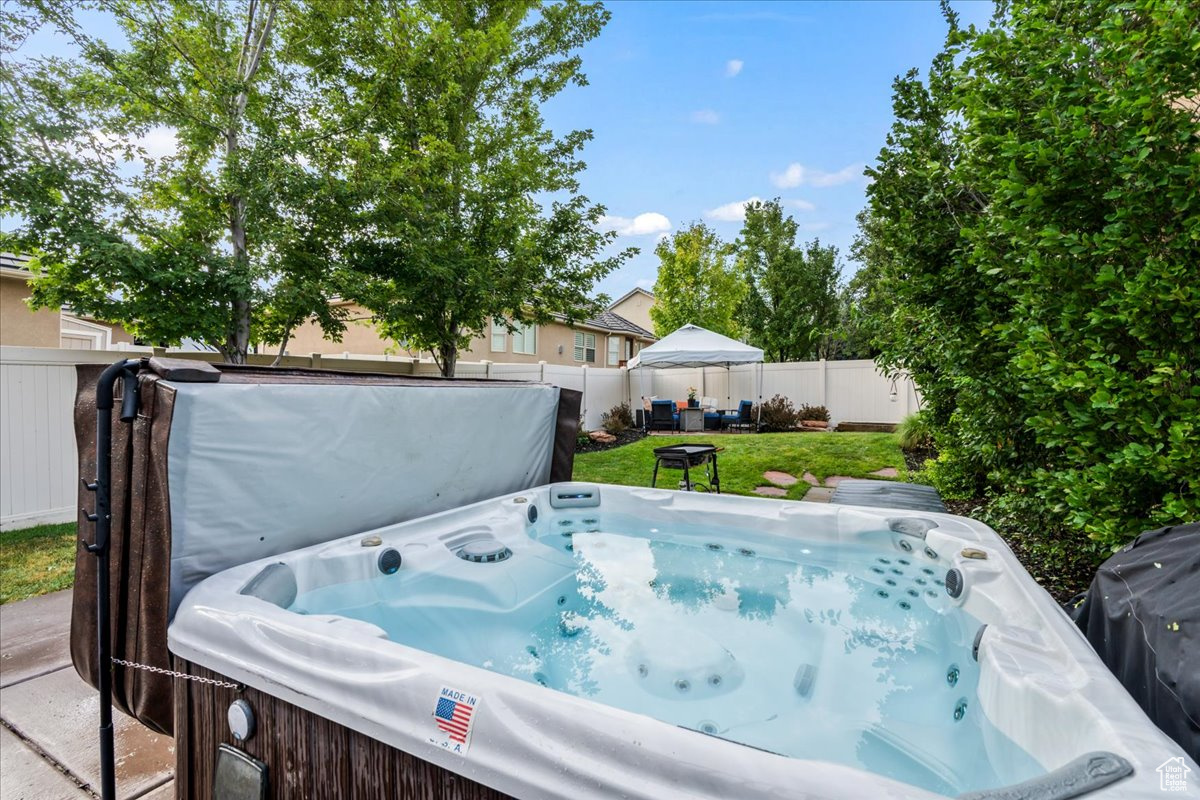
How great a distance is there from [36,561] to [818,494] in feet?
22.8

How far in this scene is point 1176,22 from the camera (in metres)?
1.79

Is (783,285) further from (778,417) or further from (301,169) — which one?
(301,169)

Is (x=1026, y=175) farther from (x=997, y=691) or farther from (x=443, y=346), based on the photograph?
(x=443, y=346)

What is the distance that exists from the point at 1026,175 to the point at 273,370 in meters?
3.63

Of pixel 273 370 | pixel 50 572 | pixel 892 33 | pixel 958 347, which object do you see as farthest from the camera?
pixel 892 33

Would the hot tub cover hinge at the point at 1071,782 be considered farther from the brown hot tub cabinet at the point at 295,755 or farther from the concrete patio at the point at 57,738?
the concrete patio at the point at 57,738

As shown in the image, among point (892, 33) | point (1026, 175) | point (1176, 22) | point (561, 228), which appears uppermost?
point (892, 33)

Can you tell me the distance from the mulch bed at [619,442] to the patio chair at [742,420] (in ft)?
6.45

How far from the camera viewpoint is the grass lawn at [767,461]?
6.47 m

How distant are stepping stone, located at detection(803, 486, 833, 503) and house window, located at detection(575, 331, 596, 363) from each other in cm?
1302

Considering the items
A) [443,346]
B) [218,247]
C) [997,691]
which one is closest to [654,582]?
[997,691]

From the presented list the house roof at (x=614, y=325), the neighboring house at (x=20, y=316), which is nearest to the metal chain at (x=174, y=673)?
the neighboring house at (x=20, y=316)

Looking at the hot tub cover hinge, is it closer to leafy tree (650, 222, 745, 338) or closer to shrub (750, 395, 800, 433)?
shrub (750, 395, 800, 433)

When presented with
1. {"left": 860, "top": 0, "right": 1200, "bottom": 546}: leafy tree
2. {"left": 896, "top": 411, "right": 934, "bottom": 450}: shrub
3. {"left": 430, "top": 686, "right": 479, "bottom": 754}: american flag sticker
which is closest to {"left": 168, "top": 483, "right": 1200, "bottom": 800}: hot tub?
{"left": 430, "top": 686, "right": 479, "bottom": 754}: american flag sticker
